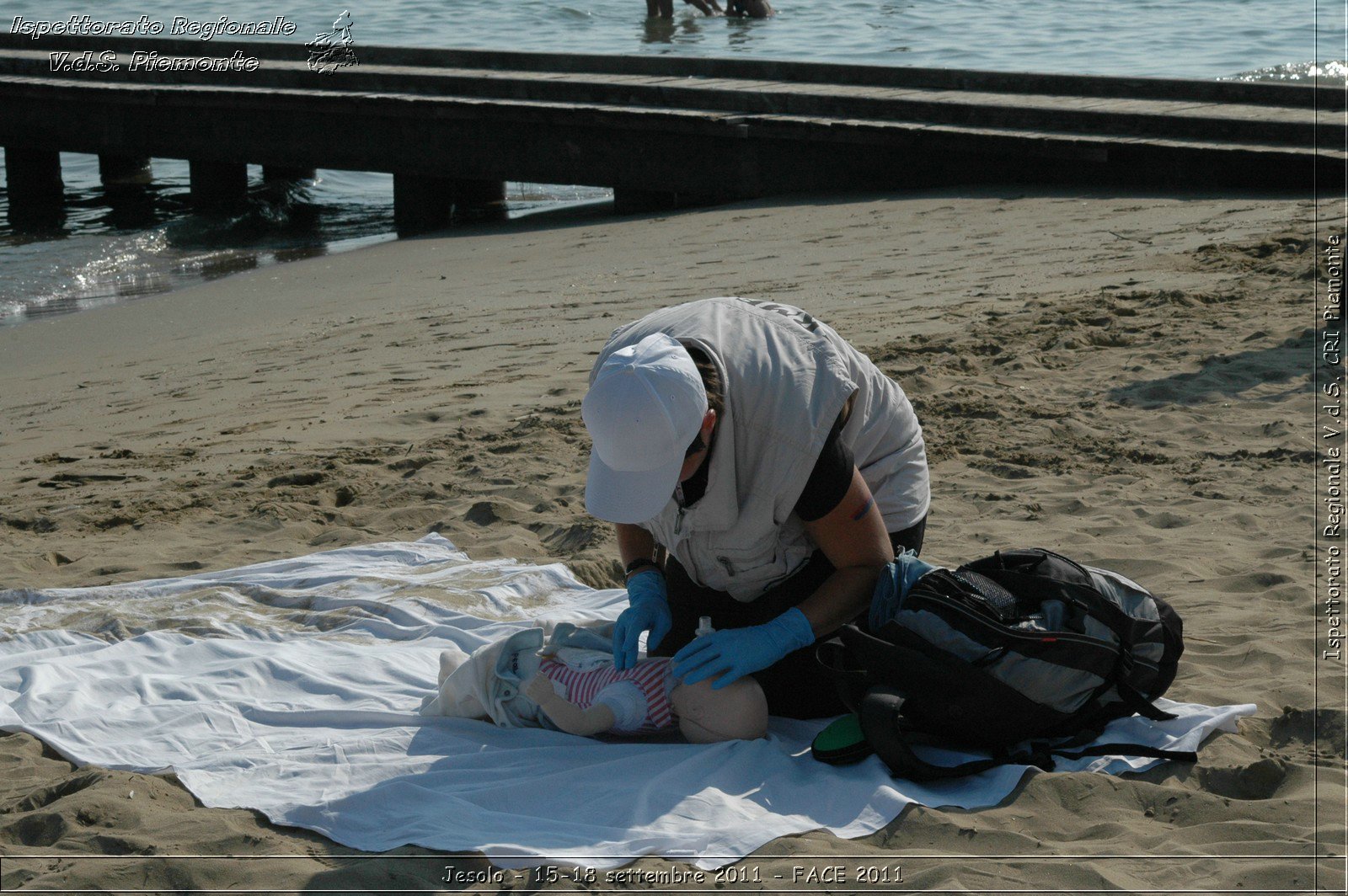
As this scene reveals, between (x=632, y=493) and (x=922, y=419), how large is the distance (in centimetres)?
293

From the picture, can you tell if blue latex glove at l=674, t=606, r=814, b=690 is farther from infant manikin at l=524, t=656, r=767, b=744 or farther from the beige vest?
the beige vest

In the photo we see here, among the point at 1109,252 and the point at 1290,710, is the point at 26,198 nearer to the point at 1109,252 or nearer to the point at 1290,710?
the point at 1109,252

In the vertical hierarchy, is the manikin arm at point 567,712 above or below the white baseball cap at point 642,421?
below

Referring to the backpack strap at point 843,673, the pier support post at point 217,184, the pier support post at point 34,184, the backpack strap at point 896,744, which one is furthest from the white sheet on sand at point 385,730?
the pier support post at point 34,184

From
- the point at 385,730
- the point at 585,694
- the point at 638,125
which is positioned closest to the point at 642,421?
the point at 585,694

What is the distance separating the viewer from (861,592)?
9.34 ft

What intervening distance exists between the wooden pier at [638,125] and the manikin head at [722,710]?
7.77 meters

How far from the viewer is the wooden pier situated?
9.98 m

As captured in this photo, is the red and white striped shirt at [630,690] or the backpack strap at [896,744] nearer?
the backpack strap at [896,744]

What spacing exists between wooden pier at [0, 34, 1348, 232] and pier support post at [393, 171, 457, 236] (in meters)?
0.02

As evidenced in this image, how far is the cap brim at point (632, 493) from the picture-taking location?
2.57m

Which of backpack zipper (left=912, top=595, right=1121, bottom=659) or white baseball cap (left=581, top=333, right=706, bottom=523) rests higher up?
white baseball cap (left=581, top=333, right=706, bottom=523)

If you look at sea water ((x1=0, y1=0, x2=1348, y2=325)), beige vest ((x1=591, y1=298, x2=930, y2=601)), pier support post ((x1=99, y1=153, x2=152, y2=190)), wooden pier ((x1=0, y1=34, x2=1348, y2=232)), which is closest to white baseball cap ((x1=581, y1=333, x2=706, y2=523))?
beige vest ((x1=591, y1=298, x2=930, y2=601))

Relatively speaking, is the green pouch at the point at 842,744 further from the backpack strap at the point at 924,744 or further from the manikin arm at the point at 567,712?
the manikin arm at the point at 567,712
